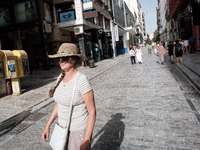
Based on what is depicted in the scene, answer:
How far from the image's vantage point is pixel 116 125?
3.73 m

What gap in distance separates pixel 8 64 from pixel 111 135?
5.98m

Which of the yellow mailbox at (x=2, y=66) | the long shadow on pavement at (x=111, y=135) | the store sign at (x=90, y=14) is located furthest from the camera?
the store sign at (x=90, y=14)

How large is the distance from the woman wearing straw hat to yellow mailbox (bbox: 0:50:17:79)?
6455 mm

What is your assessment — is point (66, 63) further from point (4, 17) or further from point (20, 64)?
point (4, 17)

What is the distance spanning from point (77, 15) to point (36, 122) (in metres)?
14.8

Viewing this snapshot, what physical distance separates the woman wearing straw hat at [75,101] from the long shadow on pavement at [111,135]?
1.25 metres

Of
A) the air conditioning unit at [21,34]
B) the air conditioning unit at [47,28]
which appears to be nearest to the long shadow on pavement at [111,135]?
the air conditioning unit at [47,28]

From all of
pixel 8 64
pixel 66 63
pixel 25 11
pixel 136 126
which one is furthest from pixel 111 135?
pixel 25 11

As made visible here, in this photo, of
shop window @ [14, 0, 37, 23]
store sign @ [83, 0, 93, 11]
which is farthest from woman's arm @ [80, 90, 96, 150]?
shop window @ [14, 0, 37, 23]

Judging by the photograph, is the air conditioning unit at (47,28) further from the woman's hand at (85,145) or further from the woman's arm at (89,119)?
the woman's hand at (85,145)

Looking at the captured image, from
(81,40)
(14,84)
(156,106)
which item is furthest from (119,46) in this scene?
(156,106)

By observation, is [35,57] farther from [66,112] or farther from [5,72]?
[66,112]

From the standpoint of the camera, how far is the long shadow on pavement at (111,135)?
2.95m

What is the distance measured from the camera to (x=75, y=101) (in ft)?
5.73
